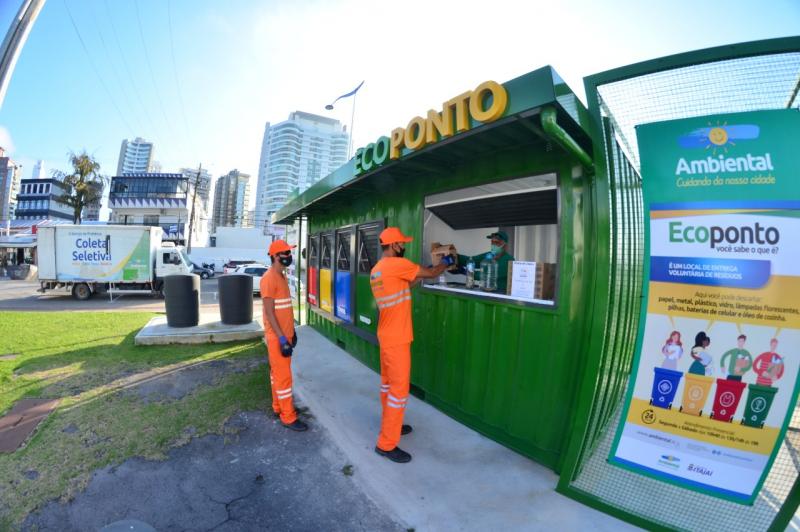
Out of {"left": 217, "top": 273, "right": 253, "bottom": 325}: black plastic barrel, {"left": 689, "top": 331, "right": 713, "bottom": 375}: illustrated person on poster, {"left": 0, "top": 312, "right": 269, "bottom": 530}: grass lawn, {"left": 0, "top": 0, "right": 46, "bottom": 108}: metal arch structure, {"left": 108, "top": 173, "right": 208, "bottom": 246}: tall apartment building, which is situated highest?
{"left": 108, "top": 173, "right": 208, "bottom": 246}: tall apartment building

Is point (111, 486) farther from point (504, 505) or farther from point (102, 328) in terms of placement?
point (102, 328)

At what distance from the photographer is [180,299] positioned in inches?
311

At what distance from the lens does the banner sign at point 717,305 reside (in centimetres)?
206

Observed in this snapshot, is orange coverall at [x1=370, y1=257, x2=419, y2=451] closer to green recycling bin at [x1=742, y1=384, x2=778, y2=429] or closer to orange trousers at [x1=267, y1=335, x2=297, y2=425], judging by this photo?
orange trousers at [x1=267, y1=335, x2=297, y2=425]

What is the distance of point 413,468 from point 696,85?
3.61 metres

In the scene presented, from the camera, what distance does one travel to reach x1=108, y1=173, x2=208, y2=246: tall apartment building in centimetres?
5069

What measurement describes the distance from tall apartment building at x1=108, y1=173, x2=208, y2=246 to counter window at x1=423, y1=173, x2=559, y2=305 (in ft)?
177

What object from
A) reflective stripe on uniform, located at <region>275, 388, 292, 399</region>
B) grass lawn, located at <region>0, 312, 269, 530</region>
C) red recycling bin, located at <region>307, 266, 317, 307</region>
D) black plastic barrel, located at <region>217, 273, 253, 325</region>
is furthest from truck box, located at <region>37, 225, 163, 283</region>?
reflective stripe on uniform, located at <region>275, 388, 292, 399</region>

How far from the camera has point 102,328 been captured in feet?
29.7

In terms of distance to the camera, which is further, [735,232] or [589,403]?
[589,403]

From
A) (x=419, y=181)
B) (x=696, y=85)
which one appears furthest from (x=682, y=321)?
(x=419, y=181)

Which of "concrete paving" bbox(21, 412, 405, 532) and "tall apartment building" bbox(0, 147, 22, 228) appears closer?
"concrete paving" bbox(21, 412, 405, 532)

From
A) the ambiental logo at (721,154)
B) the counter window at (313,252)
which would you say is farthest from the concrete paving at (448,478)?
the counter window at (313,252)

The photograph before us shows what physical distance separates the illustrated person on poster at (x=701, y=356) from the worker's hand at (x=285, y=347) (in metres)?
3.50
